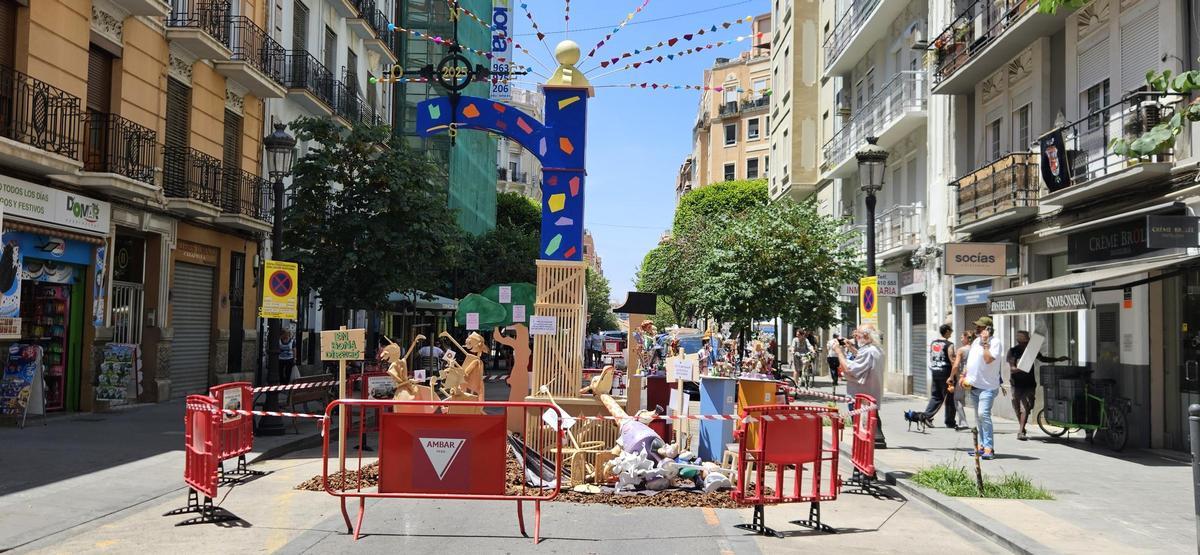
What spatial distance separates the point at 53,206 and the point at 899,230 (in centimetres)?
1978

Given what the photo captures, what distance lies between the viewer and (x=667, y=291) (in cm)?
5684

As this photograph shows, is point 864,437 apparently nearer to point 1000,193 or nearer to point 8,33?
point 1000,193

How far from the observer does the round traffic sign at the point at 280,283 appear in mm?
14547

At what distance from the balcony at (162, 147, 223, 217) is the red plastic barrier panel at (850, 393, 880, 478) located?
46.8 feet

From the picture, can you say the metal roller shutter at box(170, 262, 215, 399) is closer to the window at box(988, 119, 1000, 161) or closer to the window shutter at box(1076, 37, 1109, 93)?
the window at box(988, 119, 1000, 161)

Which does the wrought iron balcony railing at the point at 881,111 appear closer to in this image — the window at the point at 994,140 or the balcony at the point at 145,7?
the window at the point at 994,140

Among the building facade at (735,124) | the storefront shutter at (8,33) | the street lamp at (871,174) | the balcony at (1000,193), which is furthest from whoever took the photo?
the building facade at (735,124)

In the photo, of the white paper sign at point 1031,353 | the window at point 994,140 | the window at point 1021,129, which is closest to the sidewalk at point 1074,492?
the white paper sign at point 1031,353

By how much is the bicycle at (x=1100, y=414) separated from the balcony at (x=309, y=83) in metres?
17.7

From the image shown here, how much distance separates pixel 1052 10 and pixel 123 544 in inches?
301

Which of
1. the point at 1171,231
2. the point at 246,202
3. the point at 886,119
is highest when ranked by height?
the point at 886,119

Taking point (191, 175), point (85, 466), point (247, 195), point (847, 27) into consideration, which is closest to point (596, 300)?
point (847, 27)

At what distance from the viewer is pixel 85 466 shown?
1110 centimetres

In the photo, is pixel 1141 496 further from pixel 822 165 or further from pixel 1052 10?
pixel 822 165
